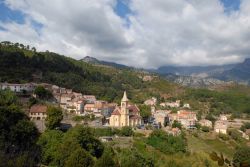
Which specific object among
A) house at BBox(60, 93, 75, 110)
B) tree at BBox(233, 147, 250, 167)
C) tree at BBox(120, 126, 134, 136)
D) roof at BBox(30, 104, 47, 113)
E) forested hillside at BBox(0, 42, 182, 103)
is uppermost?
forested hillside at BBox(0, 42, 182, 103)

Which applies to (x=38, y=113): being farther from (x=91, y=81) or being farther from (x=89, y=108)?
(x=91, y=81)

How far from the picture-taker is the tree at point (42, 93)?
2854 inches

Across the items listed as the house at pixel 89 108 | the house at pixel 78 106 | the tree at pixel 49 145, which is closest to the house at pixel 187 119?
the house at pixel 89 108

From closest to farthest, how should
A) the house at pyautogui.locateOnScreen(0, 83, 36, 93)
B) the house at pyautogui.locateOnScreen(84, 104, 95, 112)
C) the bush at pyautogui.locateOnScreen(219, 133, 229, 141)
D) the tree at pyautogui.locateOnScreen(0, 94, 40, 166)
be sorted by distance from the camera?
the tree at pyautogui.locateOnScreen(0, 94, 40, 166), the house at pyautogui.locateOnScreen(0, 83, 36, 93), the house at pyautogui.locateOnScreen(84, 104, 95, 112), the bush at pyautogui.locateOnScreen(219, 133, 229, 141)

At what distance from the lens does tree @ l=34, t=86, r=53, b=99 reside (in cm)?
7250

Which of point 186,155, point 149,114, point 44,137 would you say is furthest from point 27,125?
point 149,114

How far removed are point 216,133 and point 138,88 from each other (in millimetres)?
60087

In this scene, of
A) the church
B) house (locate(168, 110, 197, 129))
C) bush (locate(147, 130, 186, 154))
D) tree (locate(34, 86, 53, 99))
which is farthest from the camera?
house (locate(168, 110, 197, 129))

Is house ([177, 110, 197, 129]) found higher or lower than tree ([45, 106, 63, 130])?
lower

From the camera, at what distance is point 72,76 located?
103875 mm

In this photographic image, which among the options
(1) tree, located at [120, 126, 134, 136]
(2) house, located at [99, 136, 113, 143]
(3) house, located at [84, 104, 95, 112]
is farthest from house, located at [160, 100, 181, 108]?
(2) house, located at [99, 136, 113, 143]

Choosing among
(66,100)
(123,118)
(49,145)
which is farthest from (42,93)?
(49,145)

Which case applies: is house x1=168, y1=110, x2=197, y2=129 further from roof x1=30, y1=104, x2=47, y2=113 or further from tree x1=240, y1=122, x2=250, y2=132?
roof x1=30, y1=104, x2=47, y2=113

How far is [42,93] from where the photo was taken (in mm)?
73938
